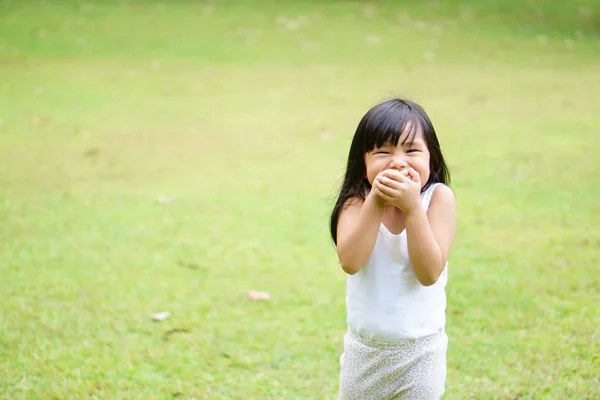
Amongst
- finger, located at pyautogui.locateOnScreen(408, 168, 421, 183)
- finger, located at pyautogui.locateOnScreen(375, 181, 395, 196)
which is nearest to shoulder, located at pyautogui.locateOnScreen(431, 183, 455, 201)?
finger, located at pyautogui.locateOnScreen(408, 168, 421, 183)

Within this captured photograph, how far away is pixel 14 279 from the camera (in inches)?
151

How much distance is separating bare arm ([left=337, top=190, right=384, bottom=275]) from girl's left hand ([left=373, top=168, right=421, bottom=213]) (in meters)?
0.03

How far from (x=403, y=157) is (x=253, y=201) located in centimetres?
317

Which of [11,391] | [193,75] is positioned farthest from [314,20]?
[11,391]

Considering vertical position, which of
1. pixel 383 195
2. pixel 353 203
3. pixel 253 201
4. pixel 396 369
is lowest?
pixel 253 201

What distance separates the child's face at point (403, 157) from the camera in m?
1.95

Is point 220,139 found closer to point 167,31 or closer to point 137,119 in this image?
point 137,119

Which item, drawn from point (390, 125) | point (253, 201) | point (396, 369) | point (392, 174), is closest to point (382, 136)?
point (390, 125)

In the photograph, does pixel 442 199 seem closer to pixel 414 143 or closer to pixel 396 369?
pixel 414 143

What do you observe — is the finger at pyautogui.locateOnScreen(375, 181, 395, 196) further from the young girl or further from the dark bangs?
the dark bangs

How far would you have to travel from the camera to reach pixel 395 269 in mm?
1953

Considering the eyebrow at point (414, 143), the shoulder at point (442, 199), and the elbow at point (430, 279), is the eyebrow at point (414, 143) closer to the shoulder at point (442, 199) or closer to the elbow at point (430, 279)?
the shoulder at point (442, 199)

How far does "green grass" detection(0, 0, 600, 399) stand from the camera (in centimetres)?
307

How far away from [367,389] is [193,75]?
24.3 ft
